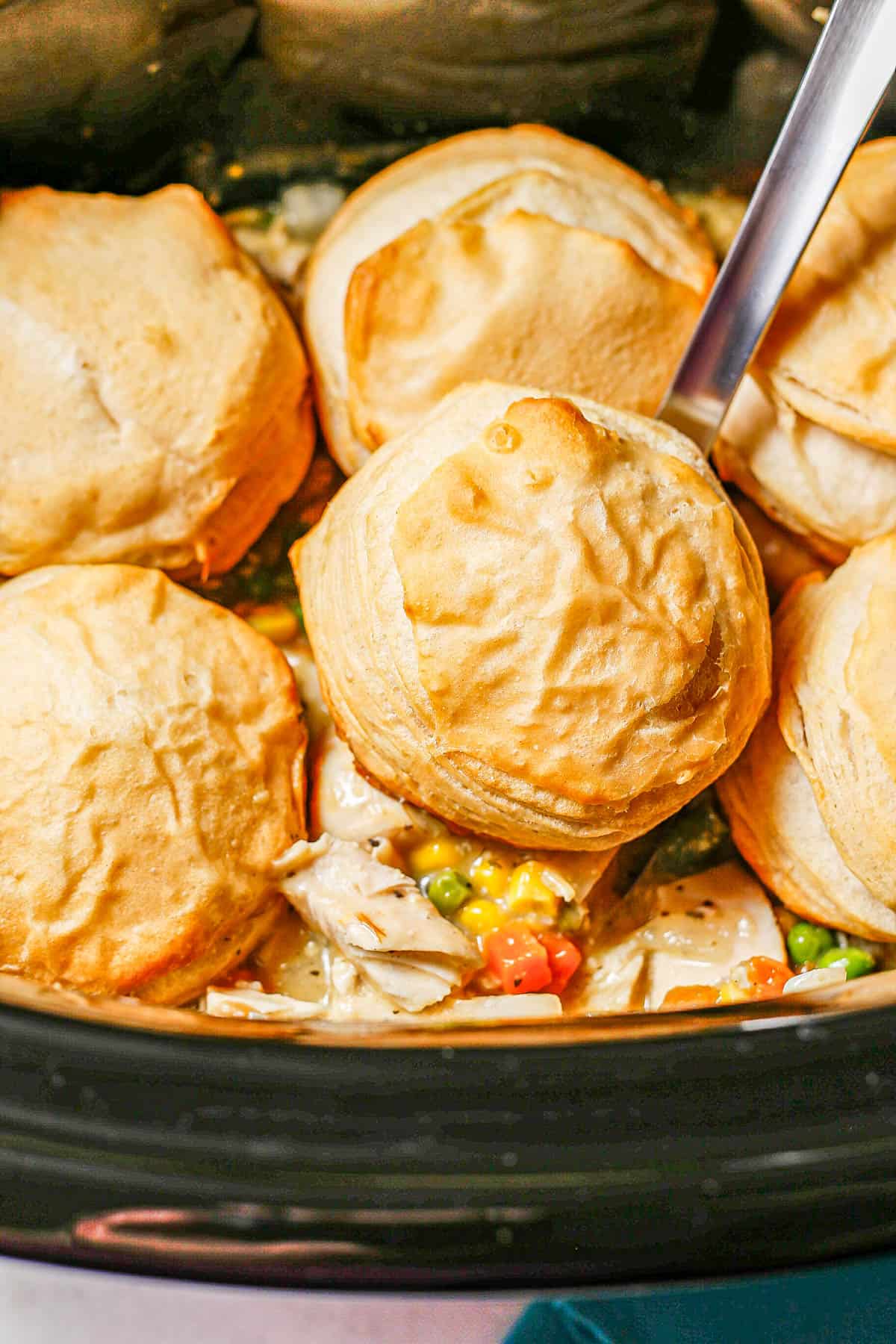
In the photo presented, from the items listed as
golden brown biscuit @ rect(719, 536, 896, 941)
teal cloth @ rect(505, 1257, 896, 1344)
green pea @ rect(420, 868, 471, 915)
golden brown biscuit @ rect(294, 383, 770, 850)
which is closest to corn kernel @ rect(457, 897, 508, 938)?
green pea @ rect(420, 868, 471, 915)

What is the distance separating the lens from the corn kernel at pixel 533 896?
1.61m

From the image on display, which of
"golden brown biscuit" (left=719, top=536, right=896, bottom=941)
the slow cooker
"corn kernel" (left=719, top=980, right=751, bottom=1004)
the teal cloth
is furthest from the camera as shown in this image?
"corn kernel" (left=719, top=980, right=751, bottom=1004)

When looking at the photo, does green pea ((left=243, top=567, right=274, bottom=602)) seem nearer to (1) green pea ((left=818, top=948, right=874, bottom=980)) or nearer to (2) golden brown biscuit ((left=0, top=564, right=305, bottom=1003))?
(2) golden brown biscuit ((left=0, top=564, right=305, bottom=1003))

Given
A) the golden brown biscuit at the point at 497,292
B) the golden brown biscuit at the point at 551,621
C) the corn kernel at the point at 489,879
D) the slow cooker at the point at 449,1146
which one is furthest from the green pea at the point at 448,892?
the golden brown biscuit at the point at 497,292

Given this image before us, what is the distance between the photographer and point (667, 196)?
1.97 meters

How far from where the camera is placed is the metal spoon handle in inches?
56.4

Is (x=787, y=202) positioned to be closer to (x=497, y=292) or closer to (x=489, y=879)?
(x=497, y=292)

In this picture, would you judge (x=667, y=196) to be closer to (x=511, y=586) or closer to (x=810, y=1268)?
(x=511, y=586)

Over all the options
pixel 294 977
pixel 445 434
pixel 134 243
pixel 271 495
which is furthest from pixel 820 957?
pixel 134 243

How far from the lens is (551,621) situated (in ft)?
4.35

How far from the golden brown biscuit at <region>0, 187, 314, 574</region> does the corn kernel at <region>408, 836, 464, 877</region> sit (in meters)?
0.51

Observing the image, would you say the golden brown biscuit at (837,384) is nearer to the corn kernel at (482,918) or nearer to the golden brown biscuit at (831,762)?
the golden brown biscuit at (831,762)

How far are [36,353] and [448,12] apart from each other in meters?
0.80

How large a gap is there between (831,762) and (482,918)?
506mm
